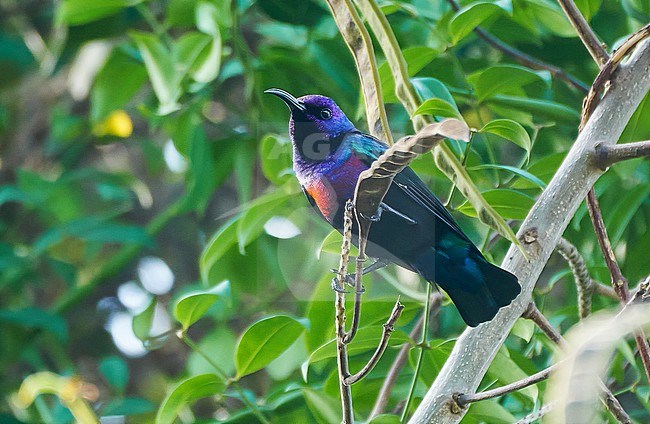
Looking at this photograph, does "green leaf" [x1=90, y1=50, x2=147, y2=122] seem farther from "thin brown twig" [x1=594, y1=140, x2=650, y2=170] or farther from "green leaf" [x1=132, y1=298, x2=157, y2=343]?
"thin brown twig" [x1=594, y1=140, x2=650, y2=170]

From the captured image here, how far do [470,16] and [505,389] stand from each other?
52 cm

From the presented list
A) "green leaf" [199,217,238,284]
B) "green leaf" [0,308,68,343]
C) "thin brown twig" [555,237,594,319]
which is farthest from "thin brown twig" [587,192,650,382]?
"green leaf" [0,308,68,343]

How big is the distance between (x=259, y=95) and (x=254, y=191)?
25.7 inches

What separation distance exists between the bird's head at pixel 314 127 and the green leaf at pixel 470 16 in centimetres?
30

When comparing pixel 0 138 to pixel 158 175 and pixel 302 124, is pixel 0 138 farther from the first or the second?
pixel 302 124

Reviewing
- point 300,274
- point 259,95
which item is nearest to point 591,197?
point 259,95

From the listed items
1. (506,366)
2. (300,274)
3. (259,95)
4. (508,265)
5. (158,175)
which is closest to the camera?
(508,265)

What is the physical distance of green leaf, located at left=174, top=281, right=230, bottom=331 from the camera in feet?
3.02

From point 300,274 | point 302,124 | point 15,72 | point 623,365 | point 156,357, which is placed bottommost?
point 156,357

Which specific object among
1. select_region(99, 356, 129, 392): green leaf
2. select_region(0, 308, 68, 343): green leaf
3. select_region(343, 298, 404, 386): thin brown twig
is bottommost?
select_region(99, 356, 129, 392): green leaf

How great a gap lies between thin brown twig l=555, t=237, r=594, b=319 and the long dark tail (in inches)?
8.4

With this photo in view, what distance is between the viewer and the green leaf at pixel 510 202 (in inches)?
35.1

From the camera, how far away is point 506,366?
98cm

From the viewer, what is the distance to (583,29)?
0.85 m
